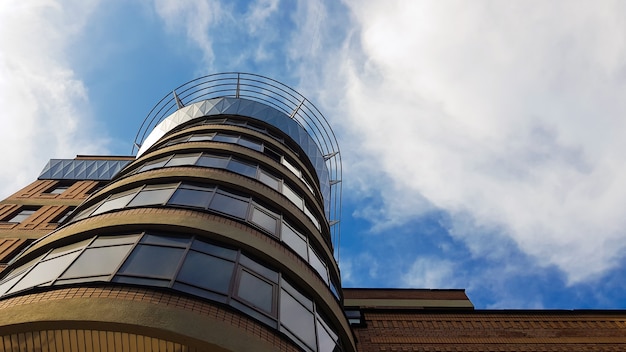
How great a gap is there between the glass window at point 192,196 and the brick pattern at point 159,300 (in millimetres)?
4062

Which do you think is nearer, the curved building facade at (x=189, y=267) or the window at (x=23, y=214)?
the curved building facade at (x=189, y=267)

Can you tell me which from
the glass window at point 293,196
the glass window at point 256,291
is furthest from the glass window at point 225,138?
the glass window at point 256,291

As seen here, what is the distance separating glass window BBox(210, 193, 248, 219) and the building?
2.6 inches

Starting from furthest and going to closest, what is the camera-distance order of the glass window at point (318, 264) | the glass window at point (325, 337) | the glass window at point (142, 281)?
the glass window at point (318, 264) → the glass window at point (325, 337) → the glass window at point (142, 281)

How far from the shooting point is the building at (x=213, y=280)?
261 inches

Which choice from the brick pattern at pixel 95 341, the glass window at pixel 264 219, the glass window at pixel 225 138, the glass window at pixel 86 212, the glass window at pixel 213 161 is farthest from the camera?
the glass window at pixel 225 138

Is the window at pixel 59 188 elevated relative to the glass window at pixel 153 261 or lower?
elevated

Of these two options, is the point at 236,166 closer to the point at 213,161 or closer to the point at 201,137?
the point at 213,161

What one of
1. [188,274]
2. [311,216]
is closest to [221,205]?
[188,274]

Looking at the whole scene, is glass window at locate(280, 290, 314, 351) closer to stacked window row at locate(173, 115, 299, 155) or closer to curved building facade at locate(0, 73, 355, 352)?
curved building facade at locate(0, 73, 355, 352)

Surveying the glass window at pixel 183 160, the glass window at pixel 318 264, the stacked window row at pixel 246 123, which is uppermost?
the stacked window row at pixel 246 123

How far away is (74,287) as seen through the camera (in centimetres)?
736

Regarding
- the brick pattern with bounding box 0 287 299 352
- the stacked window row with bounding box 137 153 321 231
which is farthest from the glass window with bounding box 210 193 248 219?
the brick pattern with bounding box 0 287 299 352

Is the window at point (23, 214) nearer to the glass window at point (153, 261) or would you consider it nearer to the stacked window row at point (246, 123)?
the stacked window row at point (246, 123)
